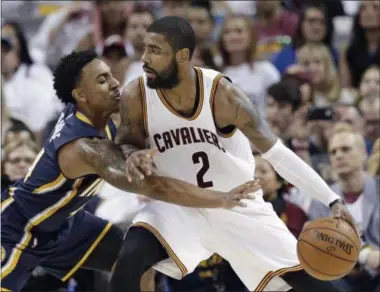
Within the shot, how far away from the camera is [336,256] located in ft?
16.1

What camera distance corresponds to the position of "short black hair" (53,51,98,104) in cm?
524

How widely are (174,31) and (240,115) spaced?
54 centimetres

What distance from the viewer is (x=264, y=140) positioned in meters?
5.04

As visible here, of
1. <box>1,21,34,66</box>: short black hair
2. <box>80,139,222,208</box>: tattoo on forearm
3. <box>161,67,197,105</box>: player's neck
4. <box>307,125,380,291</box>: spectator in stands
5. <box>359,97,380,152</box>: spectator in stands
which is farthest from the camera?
<box>1,21,34,66</box>: short black hair

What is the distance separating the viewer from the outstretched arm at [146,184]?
4828mm

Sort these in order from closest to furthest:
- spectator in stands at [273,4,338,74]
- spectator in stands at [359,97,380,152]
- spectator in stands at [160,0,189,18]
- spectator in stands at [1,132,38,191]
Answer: spectator in stands at [1,132,38,191] → spectator in stands at [359,97,380,152] → spectator in stands at [273,4,338,74] → spectator in stands at [160,0,189,18]

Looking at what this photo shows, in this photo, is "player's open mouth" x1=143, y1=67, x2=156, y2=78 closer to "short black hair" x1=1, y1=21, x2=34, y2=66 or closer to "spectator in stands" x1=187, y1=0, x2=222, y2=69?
"spectator in stands" x1=187, y1=0, x2=222, y2=69

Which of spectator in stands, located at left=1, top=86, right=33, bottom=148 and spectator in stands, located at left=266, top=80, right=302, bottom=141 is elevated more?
spectator in stands, located at left=266, top=80, right=302, bottom=141

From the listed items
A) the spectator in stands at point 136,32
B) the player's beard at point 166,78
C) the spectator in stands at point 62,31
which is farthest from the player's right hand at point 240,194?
the spectator in stands at point 62,31

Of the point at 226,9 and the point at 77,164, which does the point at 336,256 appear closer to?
the point at 77,164

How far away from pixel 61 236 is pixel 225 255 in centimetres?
92

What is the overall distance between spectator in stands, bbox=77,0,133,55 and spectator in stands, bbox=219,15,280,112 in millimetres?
989

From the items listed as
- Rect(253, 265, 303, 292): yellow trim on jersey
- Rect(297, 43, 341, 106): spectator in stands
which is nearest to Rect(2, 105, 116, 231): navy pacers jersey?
Rect(253, 265, 303, 292): yellow trim on jersey

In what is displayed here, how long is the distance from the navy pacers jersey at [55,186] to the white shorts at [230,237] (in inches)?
14.1
